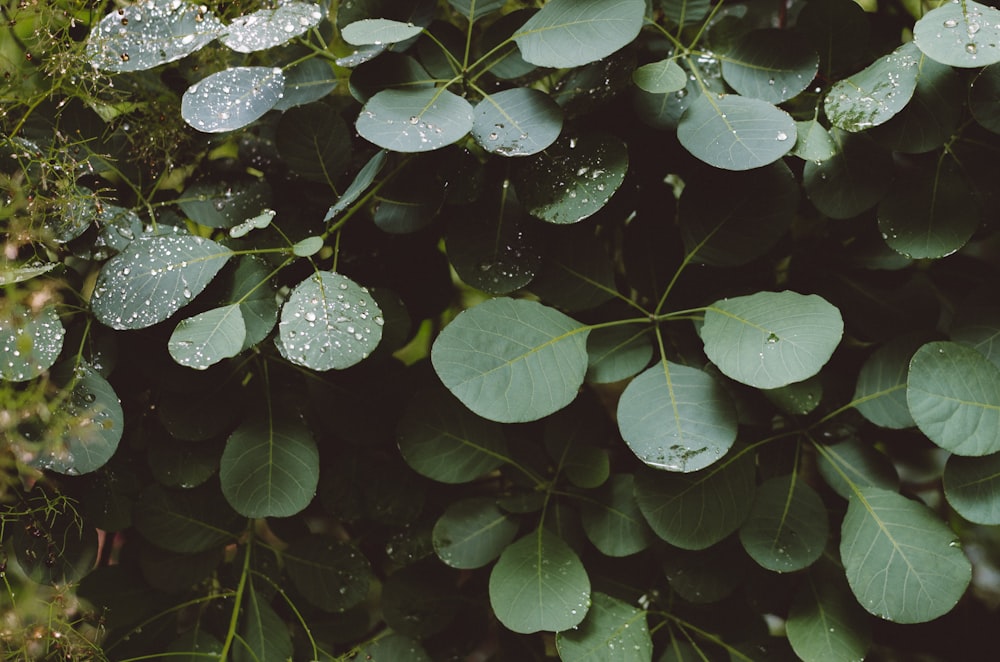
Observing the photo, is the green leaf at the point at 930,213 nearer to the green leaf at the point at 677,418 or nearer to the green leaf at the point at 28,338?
the green leaf at the point at 677,418

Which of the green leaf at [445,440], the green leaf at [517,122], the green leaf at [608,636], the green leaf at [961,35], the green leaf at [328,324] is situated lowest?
the green leaf at [608,636]

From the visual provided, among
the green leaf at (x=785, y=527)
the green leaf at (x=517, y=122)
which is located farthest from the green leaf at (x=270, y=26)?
the green leaf at (x=785, y=527)

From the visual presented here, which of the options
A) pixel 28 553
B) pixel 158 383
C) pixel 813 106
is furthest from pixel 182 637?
pixel 813 106

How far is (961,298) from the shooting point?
0.83 meters

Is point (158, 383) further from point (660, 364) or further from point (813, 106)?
point (813, 106)

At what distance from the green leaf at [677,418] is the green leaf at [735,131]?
8.5 inches

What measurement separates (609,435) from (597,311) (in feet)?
0.53

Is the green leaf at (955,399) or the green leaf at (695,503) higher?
the green leaf at (955,399)

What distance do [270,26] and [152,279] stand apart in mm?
276

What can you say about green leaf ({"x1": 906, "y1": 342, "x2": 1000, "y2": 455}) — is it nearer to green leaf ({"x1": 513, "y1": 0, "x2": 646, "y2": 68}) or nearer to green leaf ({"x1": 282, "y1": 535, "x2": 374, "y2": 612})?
green leaf ({"x1": 513, "y1": 0, "x2": 646, "y2": 68})

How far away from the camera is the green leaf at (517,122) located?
670 mm

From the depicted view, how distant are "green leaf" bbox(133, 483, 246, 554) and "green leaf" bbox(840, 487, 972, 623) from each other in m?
0.69

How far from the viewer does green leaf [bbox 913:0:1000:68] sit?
24.5 inches

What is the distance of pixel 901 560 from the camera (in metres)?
0.69
